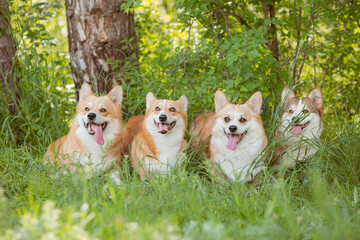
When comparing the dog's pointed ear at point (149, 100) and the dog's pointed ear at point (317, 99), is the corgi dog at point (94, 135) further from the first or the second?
the dog's pointed ear at point (317, 99)

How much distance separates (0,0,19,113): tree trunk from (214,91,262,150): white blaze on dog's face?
298 cm

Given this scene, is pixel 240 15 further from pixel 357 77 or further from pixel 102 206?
pixel 102 206

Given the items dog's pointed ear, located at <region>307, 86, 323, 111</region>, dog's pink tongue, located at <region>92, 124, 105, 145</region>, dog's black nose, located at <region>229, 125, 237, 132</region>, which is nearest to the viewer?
dog's black nose, located at <region>229, 125, 237, 132</region>

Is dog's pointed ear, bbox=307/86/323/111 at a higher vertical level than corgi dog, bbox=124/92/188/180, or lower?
higher

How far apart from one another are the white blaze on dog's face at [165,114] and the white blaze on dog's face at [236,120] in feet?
1.34

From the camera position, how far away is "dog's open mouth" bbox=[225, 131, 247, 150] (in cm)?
411

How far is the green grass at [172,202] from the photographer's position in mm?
2367

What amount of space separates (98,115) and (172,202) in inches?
63.8

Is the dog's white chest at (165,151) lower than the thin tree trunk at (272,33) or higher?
lower

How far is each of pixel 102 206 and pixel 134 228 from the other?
2.62 ft

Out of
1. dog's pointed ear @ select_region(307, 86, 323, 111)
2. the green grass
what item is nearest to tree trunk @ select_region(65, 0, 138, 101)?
the green grass

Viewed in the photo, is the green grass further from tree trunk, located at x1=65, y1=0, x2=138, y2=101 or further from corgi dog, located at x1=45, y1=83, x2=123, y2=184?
tree trunk, located at x1=65, y1=0, x2=138, y2=101

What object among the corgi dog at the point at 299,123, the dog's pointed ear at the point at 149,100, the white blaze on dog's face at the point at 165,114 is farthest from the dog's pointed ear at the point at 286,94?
the dog's pointed ear at the point at 149,100

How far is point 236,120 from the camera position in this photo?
4191 millimetres
